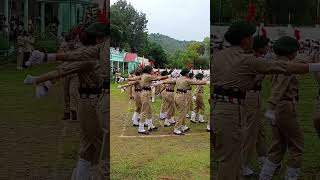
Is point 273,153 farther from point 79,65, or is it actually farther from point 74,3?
point 74,3

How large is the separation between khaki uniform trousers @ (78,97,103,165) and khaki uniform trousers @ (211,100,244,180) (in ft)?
4.10

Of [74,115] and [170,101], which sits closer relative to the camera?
[74,115]

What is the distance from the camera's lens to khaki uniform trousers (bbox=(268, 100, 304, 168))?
511cm

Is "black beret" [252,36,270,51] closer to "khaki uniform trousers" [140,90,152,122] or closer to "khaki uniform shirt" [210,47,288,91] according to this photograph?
"khaki uniform shirt" [210,47,288,91]

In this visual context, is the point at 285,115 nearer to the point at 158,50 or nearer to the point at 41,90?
the point at 41,90

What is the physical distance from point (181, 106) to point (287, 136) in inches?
191

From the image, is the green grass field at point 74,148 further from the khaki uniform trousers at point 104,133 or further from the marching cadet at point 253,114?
the khaki uniform trousers at point 104,133

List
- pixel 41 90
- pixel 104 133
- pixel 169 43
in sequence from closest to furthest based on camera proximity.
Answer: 1. pixel 41 90
2. pixel 104 133
3. pixel 169 43

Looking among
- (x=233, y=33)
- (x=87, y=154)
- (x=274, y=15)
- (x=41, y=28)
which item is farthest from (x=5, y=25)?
(x=233, y=33)

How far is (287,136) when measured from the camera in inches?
205

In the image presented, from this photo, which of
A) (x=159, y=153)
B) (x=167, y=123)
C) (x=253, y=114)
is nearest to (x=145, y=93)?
(x=167, y=123)

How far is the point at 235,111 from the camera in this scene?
4105mm

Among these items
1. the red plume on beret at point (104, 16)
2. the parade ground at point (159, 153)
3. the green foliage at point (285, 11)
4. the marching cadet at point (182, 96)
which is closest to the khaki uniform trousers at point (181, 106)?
the marching cadet at point (182, 96)

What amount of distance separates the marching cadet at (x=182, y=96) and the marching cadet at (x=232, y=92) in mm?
5687
